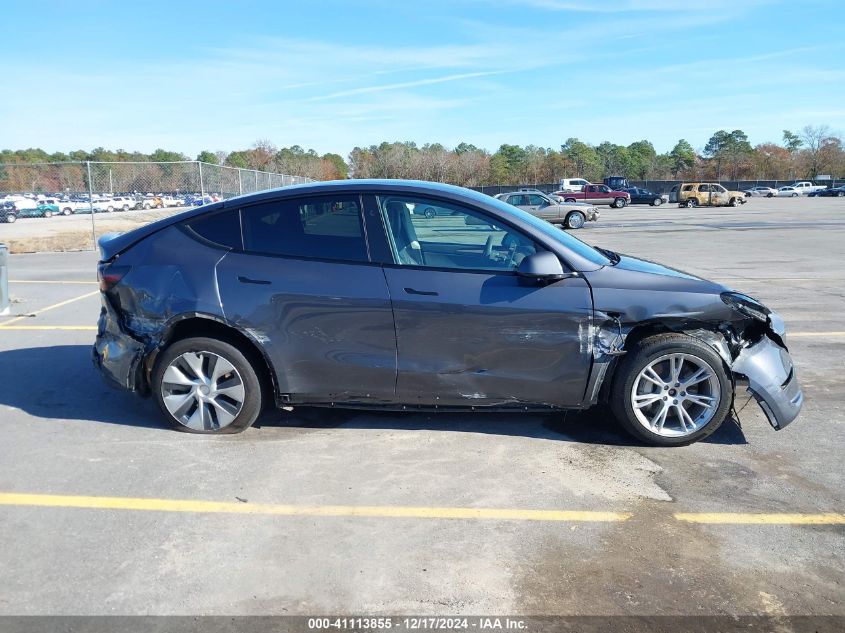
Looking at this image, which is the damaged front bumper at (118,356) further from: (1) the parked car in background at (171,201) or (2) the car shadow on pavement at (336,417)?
(1) the parked car in background at (171,201)

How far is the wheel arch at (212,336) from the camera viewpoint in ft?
15.4

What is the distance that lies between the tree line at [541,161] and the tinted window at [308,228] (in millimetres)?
75192

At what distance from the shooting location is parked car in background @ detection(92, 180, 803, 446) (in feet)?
14.7

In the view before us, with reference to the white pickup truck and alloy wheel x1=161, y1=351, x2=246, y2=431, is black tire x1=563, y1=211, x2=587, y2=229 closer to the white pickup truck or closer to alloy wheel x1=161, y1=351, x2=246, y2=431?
alloy wheel x1=161, y1=351, x2=246, y2=431

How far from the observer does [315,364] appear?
4.64m

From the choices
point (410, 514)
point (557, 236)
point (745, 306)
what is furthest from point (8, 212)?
point (745, 306)

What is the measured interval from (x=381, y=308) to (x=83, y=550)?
214 cm

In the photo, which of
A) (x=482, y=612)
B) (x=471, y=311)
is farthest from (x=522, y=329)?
(x=482, y=612)

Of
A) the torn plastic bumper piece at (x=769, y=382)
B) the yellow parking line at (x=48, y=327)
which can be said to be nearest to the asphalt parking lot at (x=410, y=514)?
the torn plastic bumper piece at (x=769, y=382)

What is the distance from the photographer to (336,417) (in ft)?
17.1

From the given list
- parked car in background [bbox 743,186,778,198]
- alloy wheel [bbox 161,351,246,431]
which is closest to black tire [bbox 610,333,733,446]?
alloy wheel [bbox 161,351,246,431]

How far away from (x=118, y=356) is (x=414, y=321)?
6.92ft

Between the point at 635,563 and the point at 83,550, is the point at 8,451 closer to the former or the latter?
the point at 83,550

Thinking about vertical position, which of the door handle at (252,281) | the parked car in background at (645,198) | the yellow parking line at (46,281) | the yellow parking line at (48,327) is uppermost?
the parked car in background at (645,198)
